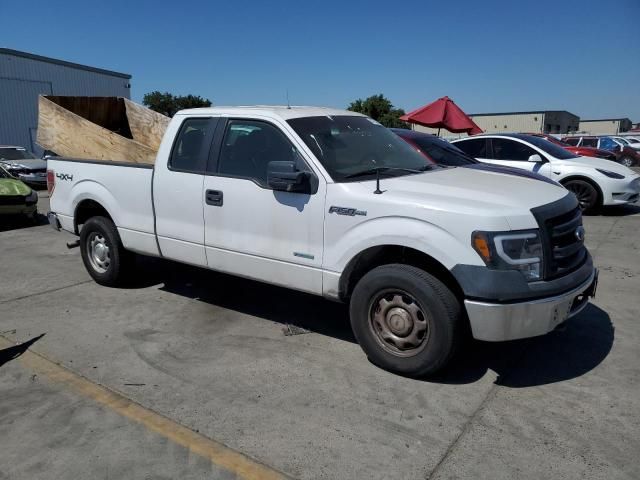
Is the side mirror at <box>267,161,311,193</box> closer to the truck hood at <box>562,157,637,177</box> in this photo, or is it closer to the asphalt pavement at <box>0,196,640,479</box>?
the asphalt pavement at <box>0,196,640,479</box>

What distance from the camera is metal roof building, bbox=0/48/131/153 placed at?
2789 cm

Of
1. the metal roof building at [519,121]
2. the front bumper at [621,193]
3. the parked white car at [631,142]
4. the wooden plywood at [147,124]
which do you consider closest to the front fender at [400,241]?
the wooden plywood at [147,124]

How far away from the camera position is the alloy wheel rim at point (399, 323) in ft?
12.2

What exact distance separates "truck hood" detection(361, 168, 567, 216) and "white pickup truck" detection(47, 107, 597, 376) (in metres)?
0.01

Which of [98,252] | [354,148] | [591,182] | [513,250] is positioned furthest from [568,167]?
[98,252]

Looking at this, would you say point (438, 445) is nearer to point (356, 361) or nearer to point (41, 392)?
point (356, 361)

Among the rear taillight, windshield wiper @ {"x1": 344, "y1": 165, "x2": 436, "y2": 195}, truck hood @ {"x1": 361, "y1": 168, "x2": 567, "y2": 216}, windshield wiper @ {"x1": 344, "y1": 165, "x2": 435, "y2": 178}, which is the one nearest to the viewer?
truck hood @ {"x1": 361, "y1": 168, "x2": 567, "y2": 216}

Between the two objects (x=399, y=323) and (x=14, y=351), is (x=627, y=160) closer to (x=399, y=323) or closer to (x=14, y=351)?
(x=399, y=323)

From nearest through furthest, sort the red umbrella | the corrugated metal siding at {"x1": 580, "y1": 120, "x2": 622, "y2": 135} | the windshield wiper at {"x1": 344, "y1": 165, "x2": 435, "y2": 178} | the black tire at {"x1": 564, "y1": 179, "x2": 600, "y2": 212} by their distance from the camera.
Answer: the windshield wiper at {"x1": 344, "y1": 165, "x2": 435, "y2": 178} → the black tire at {"x1": 564, "y1": 179, "x2": 600, "y2": 212} → the red umbrella → the corrugated metal siding at {"x1": 580, "y1": 120, "x2": 622, "y2": 135}

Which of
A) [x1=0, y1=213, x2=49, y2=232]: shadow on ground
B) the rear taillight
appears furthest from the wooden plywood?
[x1=0, y1=213, x2=49, y2=232]: shadow on ground

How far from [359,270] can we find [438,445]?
4.75ft

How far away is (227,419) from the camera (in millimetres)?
3346

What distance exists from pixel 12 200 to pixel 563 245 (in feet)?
33.7

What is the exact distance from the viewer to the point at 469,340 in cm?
422
